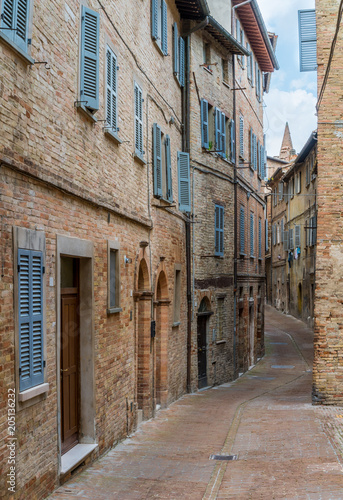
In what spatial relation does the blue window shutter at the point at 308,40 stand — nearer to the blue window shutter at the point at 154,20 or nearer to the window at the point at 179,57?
the window at the point at 179,57

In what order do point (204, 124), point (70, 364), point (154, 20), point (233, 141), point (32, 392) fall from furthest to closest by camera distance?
point (233, 141) < point (204, 124) < point (154, 20) < point (70, 364) < point (32, 392)

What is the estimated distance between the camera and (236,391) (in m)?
18.0

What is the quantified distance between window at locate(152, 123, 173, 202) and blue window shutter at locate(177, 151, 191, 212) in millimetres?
1185

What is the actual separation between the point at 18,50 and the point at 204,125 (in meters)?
12.5

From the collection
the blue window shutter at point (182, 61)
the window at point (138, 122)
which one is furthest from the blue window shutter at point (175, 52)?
the window at point (138, 122)

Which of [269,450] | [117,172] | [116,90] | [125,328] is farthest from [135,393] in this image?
[116,90]

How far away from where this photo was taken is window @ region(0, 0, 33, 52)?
595 cm

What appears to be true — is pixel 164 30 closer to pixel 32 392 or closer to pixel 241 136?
pixel 241 136

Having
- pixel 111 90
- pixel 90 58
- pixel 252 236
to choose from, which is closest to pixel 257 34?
pixel 252 236

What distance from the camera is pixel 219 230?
19.6 metres

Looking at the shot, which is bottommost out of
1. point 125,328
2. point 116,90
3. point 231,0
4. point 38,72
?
point 125,328

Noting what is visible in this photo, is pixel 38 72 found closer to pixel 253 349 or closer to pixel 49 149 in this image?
pixel 49 149

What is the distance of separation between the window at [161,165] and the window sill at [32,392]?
7104mm

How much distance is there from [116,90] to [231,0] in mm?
13035
